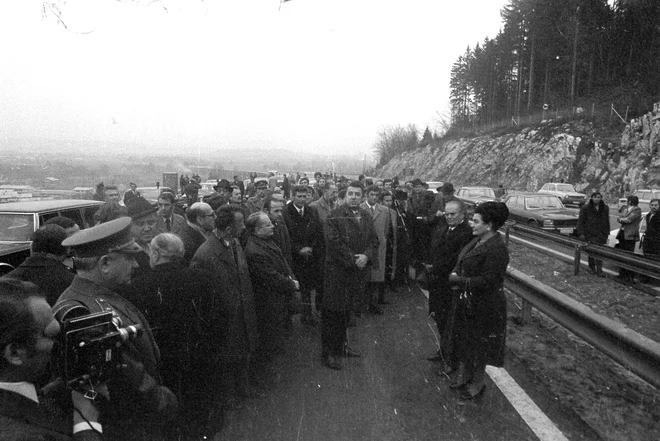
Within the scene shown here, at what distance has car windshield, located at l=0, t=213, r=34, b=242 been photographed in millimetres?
7012

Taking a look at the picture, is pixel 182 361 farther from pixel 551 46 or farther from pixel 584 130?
pixel 551 46

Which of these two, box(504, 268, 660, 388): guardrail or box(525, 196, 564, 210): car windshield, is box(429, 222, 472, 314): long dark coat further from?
box(525, 196, 564, 210): car windshield

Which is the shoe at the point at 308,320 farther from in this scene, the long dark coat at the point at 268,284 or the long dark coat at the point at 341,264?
the long dark coat at the point at 268,284

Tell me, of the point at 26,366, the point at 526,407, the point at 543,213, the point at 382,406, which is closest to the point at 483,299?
the point at 526,407

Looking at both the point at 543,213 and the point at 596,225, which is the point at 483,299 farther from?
the point at 543,213

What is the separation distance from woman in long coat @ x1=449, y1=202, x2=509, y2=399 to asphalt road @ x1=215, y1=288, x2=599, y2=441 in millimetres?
266

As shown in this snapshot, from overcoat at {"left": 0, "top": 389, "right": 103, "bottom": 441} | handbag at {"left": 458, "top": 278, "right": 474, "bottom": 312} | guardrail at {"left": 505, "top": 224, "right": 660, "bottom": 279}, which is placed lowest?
Answer: guardrail at {"left": 505, "top": 224, "right": 660, "bottom": 279}

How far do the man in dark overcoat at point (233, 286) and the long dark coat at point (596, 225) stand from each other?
8.80m

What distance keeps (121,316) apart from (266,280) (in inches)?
103

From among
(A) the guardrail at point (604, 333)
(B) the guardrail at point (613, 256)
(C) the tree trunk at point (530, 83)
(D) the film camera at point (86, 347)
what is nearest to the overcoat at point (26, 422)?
(D) the film camera at point (86, 347)

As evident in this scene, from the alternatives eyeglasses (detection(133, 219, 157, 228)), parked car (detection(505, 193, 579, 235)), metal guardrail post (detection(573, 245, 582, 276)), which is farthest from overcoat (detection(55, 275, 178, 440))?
parked car (detection(505, 193, 579, 235))

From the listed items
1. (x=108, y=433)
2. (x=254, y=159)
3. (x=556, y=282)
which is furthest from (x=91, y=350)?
(x=254, y=159)

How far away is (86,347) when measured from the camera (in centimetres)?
176

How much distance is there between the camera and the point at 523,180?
45.7 meters
